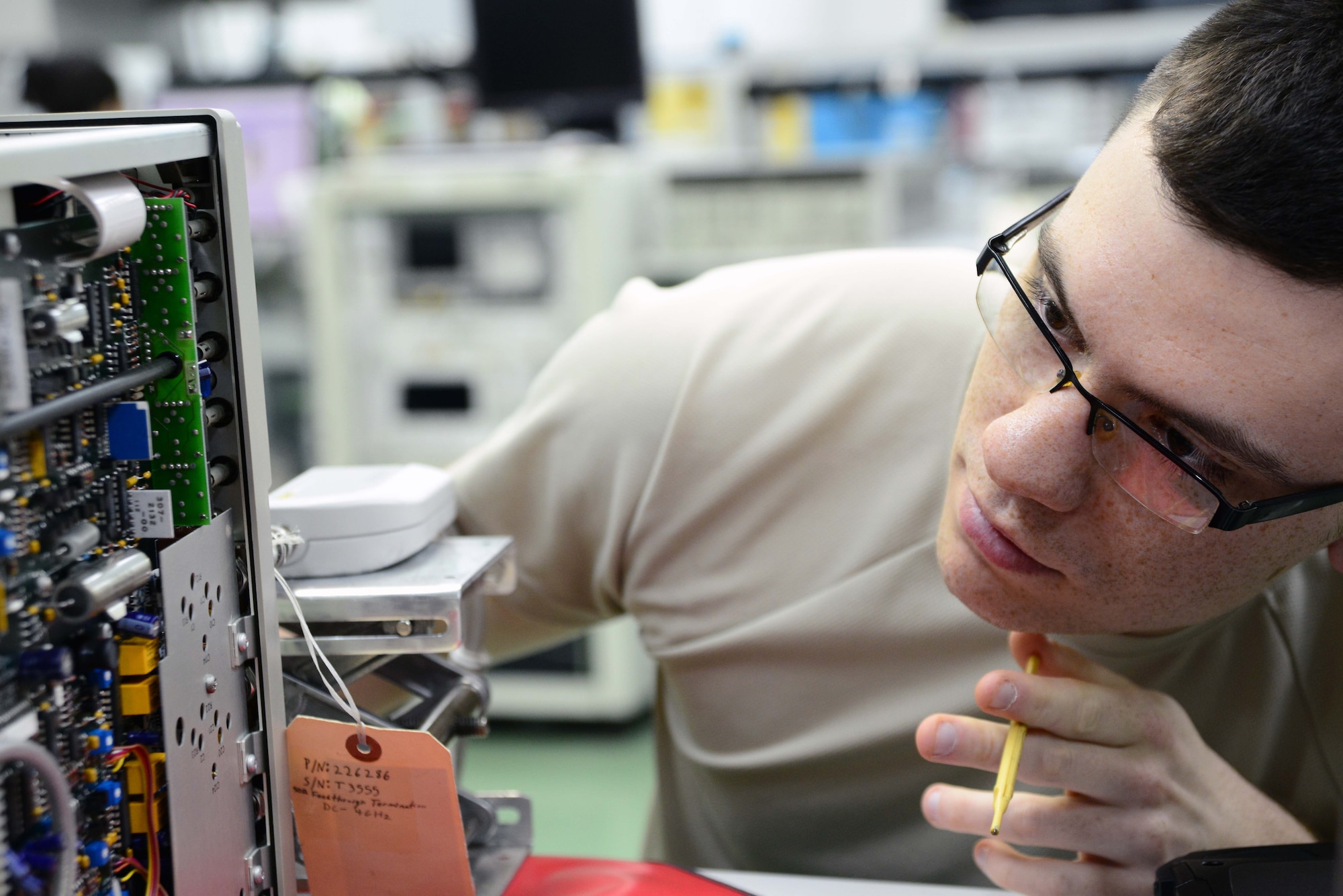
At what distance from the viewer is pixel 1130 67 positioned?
2.94 m

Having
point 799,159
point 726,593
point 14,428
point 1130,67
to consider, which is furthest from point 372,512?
point 1130,67

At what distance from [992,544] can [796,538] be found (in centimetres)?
Result: 23

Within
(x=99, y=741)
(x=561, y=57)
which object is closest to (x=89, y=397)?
(x=99, y=741)

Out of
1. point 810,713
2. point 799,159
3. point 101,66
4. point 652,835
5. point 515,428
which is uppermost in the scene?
point 101,66

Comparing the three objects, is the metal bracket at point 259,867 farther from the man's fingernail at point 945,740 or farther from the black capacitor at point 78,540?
the man's fingernail at point 945,740

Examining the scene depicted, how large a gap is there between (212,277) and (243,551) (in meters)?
0.12

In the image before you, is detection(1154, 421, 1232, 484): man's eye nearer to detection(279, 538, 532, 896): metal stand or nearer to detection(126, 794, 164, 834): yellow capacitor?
detection(279, 538, 532, 896): metal stand

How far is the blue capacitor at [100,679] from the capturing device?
44 centimetres

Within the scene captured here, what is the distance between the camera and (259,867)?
530 millimetres

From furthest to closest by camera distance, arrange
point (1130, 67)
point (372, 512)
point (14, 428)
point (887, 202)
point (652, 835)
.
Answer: point (1130, 67), point (887, 202), point (652, 835), point (372, 512), point (14, 428)

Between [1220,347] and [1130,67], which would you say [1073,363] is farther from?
[1130,67]

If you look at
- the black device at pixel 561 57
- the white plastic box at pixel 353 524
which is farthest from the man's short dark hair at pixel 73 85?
the white plastic box at pixel 353 524

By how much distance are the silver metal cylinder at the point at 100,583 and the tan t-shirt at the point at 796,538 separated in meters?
0.46

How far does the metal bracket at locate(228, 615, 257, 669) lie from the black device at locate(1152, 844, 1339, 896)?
0.46 meters
